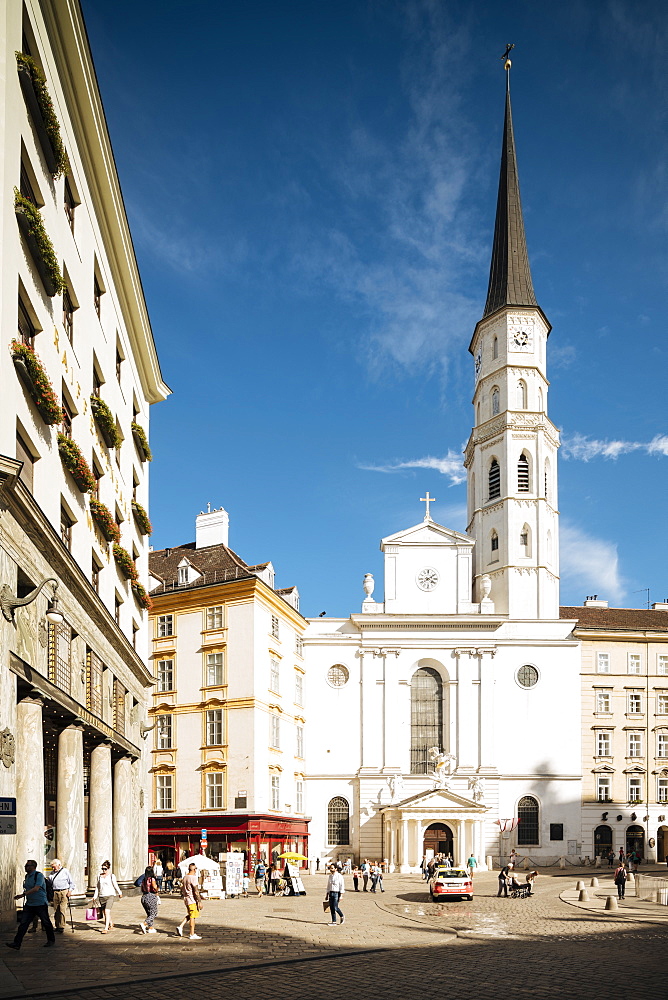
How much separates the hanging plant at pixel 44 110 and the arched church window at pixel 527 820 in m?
53.6

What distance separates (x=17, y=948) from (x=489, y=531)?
196 feet

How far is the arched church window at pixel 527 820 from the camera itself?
67750 millimetres

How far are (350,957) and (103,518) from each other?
1491 centimetres

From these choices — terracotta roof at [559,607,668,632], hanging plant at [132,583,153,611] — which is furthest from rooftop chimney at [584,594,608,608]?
hanging plant at [132,583,153,611]

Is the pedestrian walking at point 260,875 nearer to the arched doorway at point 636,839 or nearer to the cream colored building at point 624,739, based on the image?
the cream colored building at point 624,739

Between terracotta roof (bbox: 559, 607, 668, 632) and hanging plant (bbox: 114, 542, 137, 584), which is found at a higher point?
hanging plant (bbox: 114, 542, 137, 584)

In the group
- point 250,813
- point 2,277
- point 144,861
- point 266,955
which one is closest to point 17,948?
point 266,955

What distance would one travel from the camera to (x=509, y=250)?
82.2m

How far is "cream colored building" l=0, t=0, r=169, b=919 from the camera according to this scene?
2141 centimetres

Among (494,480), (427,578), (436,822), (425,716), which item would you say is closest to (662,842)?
(436,822)

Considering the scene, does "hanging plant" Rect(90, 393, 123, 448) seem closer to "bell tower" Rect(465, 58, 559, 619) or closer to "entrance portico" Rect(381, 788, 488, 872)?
"entrance portico" Rect(381, 788, 488, 872)

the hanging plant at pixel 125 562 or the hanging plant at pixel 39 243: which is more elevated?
the hanging plant at pixel 39 243

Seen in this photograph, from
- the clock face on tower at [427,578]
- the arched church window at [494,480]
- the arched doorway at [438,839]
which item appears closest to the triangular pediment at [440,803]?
the arched doorway at [438,839]

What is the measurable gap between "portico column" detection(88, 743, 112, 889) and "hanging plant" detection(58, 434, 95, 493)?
8.96m
